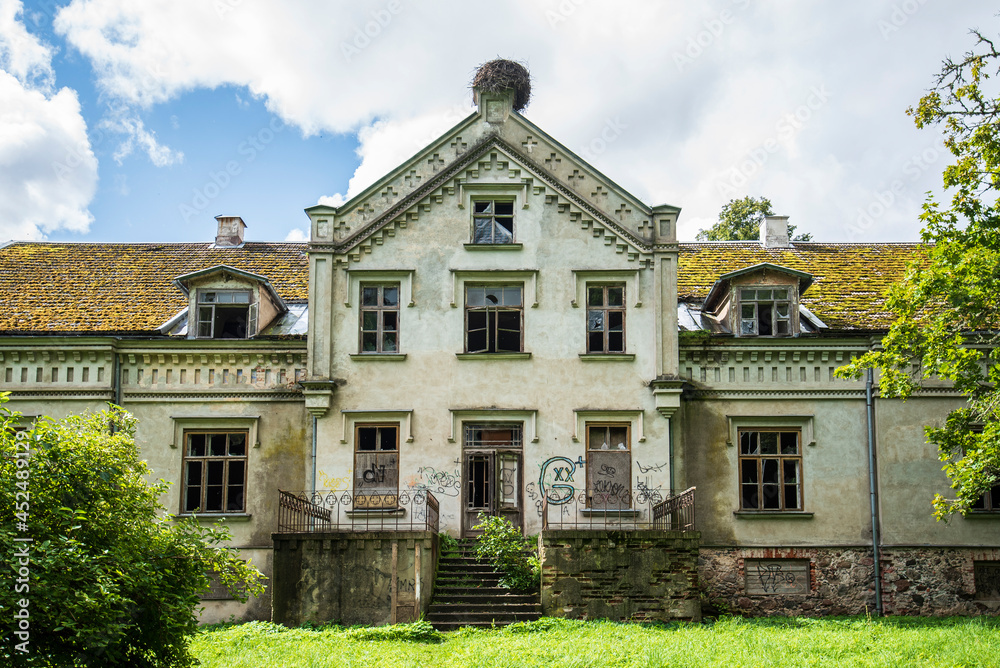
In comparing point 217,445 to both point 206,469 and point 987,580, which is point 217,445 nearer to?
point 206,469

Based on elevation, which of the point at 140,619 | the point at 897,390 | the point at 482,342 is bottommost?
the point at 140,619

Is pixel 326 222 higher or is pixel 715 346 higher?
pixel 326 222

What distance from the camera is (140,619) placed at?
10930 millimetres

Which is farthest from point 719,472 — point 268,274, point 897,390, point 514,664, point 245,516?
point 268,274

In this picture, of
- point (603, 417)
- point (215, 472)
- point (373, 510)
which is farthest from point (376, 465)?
point (603, 417)

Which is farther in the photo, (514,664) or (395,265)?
(395,265)

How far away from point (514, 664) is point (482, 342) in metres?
9.37

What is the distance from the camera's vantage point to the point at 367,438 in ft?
70.1

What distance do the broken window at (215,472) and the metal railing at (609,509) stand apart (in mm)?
7121

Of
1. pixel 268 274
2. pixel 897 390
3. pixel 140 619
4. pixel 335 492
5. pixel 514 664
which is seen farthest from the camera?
pixel 268 274

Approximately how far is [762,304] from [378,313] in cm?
921

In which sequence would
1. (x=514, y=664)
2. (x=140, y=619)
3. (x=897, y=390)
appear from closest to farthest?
1. (x=140, y=619)
2. (x=514, y=664)
3. (x=897, y=390)

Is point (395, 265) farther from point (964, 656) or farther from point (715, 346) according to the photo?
point (964, 656)

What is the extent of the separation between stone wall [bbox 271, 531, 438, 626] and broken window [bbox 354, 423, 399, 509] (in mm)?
3235
